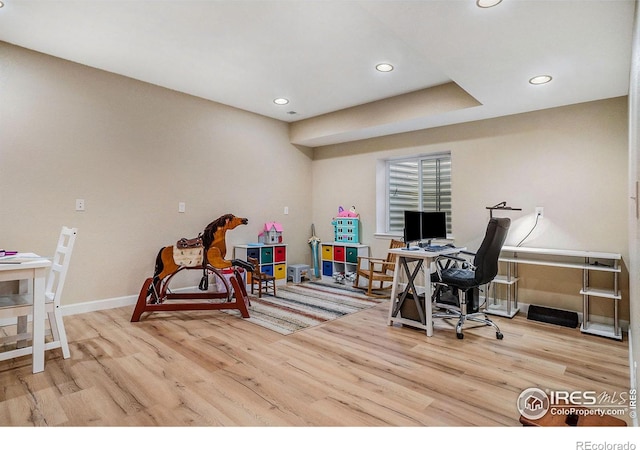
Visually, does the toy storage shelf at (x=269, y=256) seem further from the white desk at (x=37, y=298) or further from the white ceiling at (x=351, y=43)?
the white desk at (x=37, y=298)

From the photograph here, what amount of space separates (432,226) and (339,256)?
181 cm

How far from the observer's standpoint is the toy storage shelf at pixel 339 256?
16.8 feet

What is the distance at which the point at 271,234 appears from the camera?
499 cm

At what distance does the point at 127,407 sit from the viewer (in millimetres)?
1832

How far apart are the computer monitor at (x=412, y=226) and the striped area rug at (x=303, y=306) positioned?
99 cm

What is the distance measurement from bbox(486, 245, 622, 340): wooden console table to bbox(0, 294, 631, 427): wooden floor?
23cm

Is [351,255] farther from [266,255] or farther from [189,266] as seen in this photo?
[189,266]

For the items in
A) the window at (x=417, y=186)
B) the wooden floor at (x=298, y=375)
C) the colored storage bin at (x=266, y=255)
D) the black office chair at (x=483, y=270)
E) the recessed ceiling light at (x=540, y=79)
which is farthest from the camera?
the colored storage bin at (x=266, y=255)

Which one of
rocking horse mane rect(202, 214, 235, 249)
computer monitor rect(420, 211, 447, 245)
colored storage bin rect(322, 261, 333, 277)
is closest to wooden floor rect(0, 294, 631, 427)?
rocking horse mane rect(202, 214, 235, 249)

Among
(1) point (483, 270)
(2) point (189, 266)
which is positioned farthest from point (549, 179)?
(2) point (189, 266)

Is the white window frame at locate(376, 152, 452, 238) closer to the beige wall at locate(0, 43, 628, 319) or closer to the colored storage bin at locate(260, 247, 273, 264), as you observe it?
the beige wall at locate(0, 43, 628, 319)

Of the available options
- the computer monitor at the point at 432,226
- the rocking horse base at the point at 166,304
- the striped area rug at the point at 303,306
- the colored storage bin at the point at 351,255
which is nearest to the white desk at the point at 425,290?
the computer monitor at the point at 432,226
